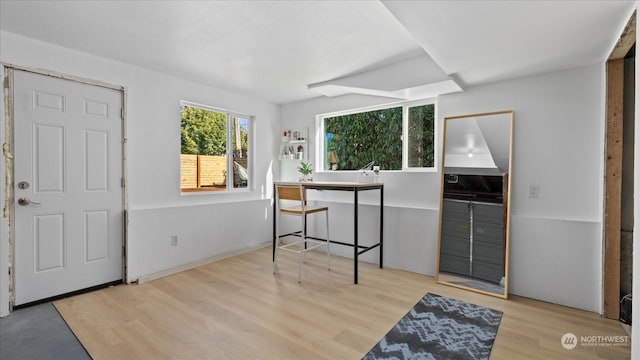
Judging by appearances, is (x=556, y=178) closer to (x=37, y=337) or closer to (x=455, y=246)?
(x=455, y=246)

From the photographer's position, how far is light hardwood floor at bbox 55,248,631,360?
6.44ft

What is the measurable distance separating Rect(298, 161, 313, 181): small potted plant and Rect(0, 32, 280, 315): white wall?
99cm

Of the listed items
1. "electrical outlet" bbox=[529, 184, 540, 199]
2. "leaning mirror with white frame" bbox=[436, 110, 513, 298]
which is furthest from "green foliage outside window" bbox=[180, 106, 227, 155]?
"electrical outlet" bbox=[529, 184, 540, 199]

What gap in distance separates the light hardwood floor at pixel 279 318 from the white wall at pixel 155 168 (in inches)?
16.6

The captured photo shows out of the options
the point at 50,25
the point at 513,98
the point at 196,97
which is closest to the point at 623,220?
the point at 513,98

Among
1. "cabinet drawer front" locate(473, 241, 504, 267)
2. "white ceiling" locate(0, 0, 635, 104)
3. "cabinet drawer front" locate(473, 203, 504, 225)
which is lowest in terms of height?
"cabinet drawer front" locate(473, 241, 504, 267)

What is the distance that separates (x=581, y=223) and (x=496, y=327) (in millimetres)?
1232

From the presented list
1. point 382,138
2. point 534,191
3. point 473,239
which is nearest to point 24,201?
point 382,138

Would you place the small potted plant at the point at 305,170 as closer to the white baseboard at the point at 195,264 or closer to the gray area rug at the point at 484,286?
the white baseboard at the point at 195,264

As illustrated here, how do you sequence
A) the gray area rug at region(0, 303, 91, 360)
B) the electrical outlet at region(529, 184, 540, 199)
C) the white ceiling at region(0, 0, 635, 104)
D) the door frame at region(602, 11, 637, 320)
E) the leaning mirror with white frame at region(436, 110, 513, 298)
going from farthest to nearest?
the leaning mirror with white frame at region(436, 110, 513, 298), the electrical outlet at region(529, 184, 540, 199), the door frame at region(602, 11, 637, 320), the gray area rug at region(0, 303, 91, 360), the white ceiling at region(0, 0, 635, 104)

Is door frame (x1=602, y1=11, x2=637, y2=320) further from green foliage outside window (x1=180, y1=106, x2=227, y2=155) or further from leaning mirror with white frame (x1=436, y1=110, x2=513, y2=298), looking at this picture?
green foliage outside window (x1=180, y1=106, x2=227, y2=155)

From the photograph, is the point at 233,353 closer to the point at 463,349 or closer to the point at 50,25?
the point at 463,349

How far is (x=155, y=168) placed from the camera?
337cm

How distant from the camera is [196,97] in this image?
3.74 metres
